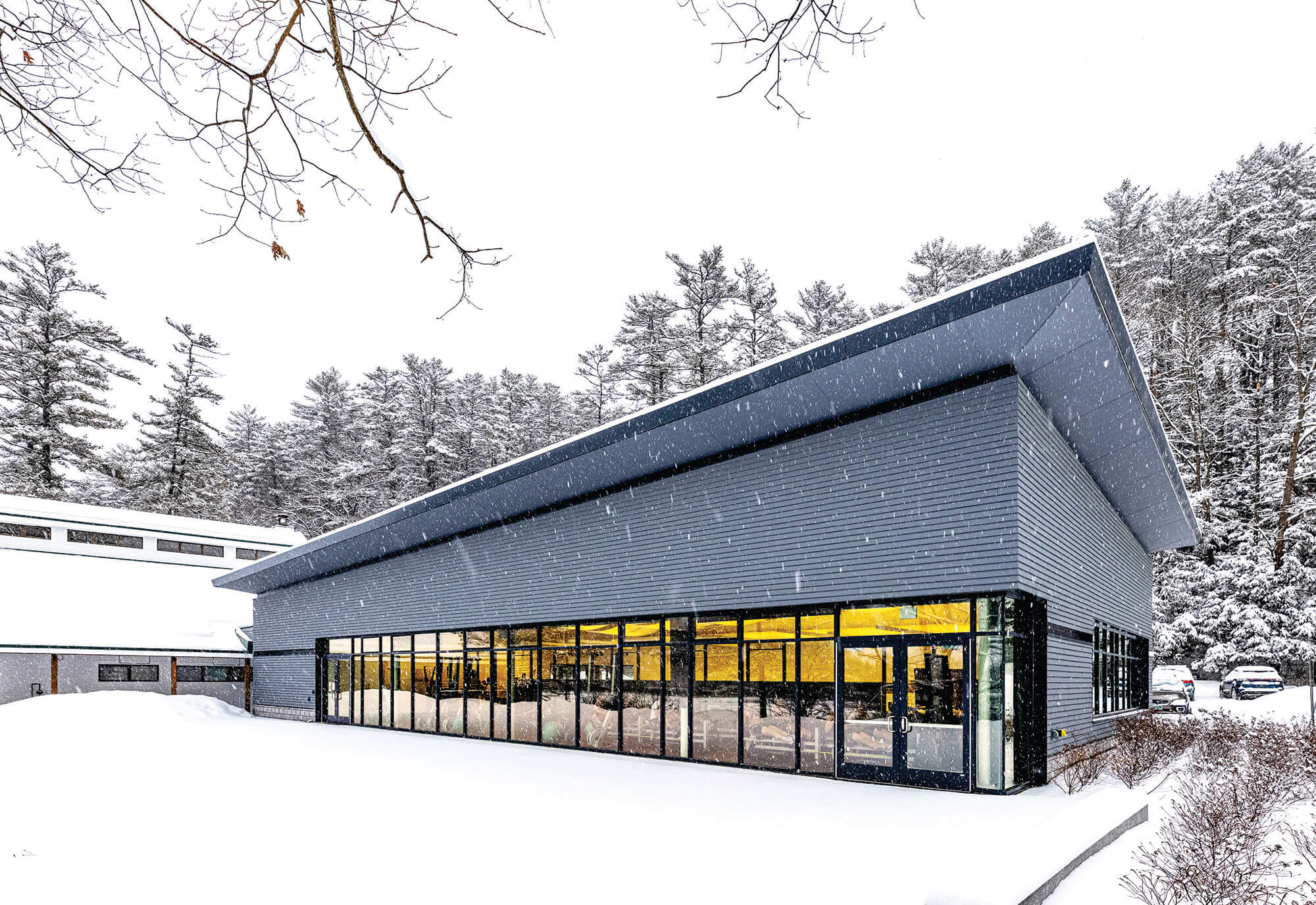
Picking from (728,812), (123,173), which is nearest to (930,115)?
(123,173)

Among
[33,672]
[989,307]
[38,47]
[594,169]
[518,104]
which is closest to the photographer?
[38,47]

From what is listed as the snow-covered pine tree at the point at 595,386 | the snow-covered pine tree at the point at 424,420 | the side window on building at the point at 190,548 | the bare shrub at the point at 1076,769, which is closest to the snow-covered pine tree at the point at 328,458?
the snow-covered pine tree at the point at 424,420

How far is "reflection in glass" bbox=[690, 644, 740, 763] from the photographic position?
1330 cm

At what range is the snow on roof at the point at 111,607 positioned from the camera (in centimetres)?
2475

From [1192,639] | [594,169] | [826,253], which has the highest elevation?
[826,253]

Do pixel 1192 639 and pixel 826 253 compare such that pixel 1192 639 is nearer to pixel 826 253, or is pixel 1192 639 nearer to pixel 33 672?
pixel 33 672

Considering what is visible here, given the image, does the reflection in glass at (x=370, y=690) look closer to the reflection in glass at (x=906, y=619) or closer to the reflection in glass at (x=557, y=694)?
the reflection in glass at (x=557, y=694)

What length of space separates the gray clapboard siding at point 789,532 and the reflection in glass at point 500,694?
83cm

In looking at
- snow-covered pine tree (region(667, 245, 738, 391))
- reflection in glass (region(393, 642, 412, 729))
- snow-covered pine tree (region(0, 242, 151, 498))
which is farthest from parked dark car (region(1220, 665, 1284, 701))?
snow-covered pine tree (region(0, 242, 151, 498))

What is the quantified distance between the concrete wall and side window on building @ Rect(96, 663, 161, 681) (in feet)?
0.26

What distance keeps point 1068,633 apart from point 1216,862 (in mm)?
7827

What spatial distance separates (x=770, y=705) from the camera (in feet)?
41.9

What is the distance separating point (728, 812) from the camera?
9398 mm

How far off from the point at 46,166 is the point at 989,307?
8.14 metres
